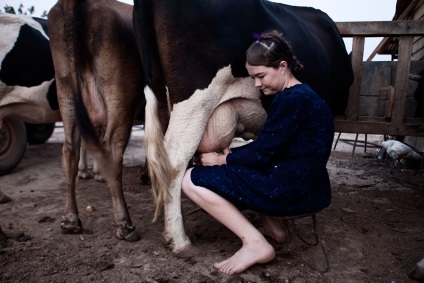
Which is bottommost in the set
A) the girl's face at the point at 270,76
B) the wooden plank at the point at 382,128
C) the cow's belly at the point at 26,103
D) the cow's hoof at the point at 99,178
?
the cow's hoof at the point at 99,178

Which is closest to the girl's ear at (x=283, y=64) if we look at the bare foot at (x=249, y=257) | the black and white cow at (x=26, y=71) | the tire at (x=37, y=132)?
the bare foot at (x=249, y=257)

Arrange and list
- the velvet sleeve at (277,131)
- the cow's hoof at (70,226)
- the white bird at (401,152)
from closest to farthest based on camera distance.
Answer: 1. the velvet sleeve at (277,131)
2. the cow's hoof at (70,226)
3. the white bird at (401,152)

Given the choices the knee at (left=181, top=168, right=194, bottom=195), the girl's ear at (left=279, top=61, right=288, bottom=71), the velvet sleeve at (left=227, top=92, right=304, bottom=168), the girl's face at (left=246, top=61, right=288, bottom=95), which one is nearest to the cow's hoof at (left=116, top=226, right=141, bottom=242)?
the knee at (left=181, top=168, right=194, bottom=195)

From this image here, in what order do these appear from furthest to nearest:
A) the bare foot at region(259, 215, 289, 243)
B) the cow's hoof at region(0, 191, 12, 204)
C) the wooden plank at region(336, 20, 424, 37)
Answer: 1. the cow's hoof at region(0, 191, 12, 204)
2. the wooden plank at region(336, 20, 424, 37)
3. the bare foot at region(259, 215, 289, 243)

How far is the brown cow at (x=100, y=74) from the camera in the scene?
7.59ft

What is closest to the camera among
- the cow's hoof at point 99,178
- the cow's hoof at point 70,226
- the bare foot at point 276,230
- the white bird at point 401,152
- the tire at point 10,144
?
the bare foot at point 276,230

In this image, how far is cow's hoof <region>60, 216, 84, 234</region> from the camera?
2502mm

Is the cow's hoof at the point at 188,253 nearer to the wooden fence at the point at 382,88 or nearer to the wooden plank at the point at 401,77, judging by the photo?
the wooden fence at the point at 382,88

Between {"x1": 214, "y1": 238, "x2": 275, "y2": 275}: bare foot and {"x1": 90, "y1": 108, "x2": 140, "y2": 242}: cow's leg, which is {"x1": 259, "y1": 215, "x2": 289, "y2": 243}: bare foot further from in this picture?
{"x1": 90, "y1": 108, "x2": 140, "y2": 242}: cow's leg

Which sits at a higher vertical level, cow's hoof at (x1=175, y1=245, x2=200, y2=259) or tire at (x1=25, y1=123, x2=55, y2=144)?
cow's hoof at (x1=175, y1=245, x2=200, y2=259)

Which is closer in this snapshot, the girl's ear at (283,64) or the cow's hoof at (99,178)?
the girl's ear at (283,64)

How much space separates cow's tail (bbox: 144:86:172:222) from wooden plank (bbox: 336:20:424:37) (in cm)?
209

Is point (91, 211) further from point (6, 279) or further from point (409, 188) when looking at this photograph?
point (409, 188)

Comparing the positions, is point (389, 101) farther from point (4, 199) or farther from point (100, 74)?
point (4, 199)
